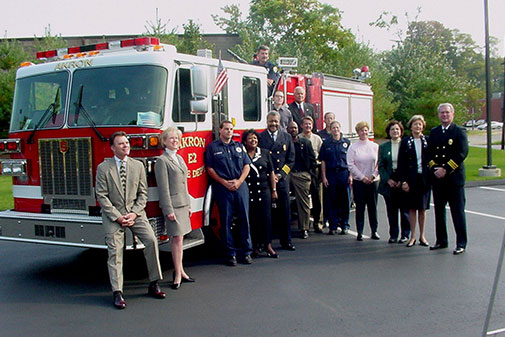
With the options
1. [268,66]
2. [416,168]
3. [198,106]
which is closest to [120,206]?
[198,106]

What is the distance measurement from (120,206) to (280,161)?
3044mm

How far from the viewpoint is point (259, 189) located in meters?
7.87

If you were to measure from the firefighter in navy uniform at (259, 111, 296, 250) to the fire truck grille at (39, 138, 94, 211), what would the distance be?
275 cm

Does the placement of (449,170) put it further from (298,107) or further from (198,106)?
(198,106)

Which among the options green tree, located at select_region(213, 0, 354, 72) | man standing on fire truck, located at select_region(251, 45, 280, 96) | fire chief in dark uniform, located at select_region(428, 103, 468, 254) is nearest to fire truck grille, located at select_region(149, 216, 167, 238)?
man standing on fire truck, located at select_region(251, 45, 280, 96)

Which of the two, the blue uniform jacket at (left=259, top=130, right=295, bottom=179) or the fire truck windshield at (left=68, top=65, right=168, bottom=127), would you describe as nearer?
the fire truck windshield at (left=68, top=65, right=168, bottom=127)

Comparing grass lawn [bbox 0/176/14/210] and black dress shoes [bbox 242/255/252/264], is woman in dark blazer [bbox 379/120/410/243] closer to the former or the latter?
black dress shoes [bbox 242/255/252/264]

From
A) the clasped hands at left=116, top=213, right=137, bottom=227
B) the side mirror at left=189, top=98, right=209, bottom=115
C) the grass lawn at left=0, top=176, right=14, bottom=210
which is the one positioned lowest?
the grass lawn at left=0, top=176, right=14, bottom=210

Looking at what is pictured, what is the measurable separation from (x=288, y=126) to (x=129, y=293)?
159 inches

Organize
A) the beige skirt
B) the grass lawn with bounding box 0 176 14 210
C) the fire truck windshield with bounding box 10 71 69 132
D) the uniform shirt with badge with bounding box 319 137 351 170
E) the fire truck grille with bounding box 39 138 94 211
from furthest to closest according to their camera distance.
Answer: the grass lawn with bounding box 0 176 14 210 → the uniform shirt with badge with bounding box 319 137 351 170 → the fire truck windshield with bounding box 10 71 69 132 → the fire truck grille with bounding box 39 138 94 211 → the beige skirt

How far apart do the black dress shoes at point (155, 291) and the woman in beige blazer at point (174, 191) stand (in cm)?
34

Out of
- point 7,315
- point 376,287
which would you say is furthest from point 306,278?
point 7,315

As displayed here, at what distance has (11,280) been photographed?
7.14 metres

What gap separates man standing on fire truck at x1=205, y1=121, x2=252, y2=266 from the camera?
7.29 metres
